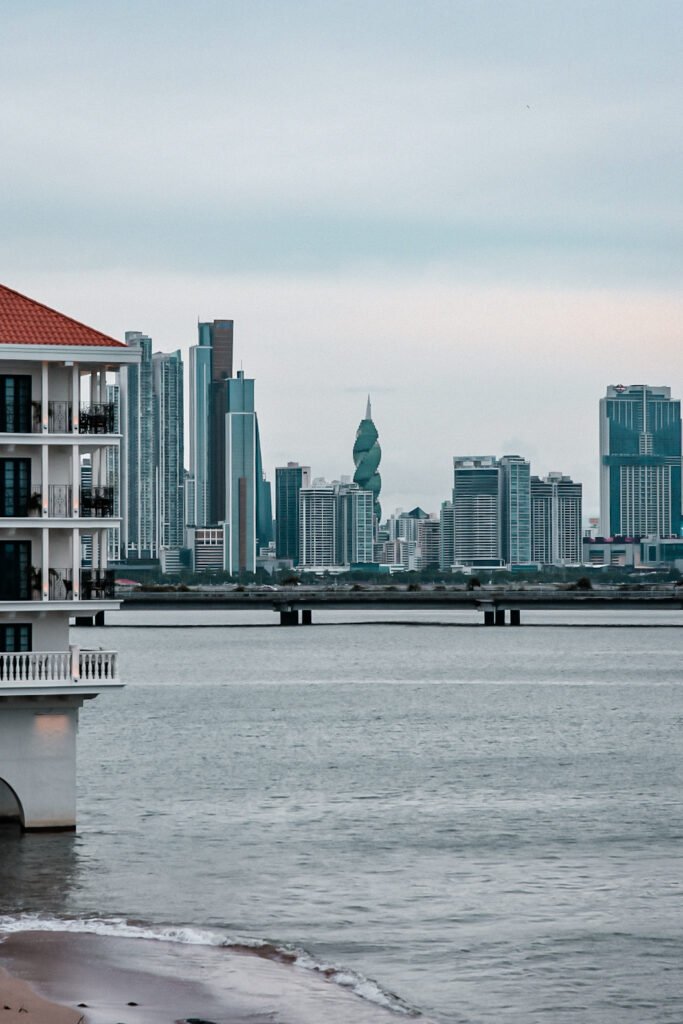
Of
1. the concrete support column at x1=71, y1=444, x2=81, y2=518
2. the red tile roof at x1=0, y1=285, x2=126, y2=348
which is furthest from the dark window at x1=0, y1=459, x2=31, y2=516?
the red tile roof at x1=0, y1=285, x2=126, y2=348

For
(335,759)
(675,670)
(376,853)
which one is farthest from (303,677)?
(376,853)

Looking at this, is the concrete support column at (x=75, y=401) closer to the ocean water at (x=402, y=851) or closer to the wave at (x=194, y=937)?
the ocean water at (x=402, y=851)

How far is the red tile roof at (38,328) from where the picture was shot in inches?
1564

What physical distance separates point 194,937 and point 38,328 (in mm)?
14804

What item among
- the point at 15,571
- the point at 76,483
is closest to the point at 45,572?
the point at 15,571

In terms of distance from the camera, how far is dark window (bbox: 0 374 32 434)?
40.0 m

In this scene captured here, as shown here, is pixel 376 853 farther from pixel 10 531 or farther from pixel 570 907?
pixel 10 531

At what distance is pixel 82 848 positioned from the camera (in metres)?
41.7

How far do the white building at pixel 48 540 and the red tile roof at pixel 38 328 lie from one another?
3 cm

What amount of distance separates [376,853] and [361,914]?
23.3 ft

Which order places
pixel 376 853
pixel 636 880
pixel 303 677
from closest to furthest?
pixel 636 880 → pixel 376 853 → pixel 303 677

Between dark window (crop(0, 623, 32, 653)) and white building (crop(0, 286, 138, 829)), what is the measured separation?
0.08 ft

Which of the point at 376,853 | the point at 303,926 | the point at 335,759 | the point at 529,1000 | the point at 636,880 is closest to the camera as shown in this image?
the point at 529,1000

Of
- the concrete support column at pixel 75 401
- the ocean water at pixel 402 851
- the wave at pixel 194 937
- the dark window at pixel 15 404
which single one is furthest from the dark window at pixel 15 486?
the wave at pixel 194 937
